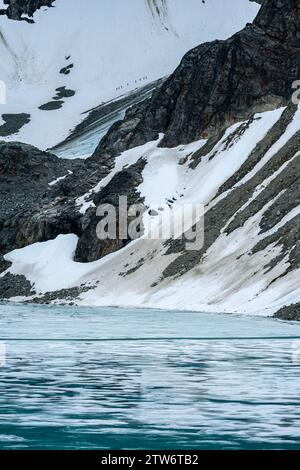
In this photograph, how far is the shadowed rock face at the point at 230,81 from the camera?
289ft

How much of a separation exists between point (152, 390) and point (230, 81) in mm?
Result: 73622

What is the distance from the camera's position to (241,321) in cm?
4388

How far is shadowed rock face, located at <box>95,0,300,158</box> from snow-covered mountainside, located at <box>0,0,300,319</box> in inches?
5.1

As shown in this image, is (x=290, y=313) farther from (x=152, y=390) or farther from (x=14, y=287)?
(x=14, y=287)

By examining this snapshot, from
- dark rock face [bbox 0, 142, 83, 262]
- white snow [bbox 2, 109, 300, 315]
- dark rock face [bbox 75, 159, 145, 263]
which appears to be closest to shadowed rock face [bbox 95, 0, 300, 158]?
white snow [bbox 2, 109, 300, 315]

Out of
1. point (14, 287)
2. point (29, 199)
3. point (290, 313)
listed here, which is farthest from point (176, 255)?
point (29, 199)

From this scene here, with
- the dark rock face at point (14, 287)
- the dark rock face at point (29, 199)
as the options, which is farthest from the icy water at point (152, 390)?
the dark rock face at point (29, 199)

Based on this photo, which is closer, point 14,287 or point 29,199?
point 14,287

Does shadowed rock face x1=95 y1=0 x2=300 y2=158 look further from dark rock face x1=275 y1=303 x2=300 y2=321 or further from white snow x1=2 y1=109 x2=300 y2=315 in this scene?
dark rock face x1=275 y1=303 x2=300 y2=321

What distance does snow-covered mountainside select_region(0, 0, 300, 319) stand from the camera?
190 feet

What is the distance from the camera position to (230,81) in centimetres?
9006

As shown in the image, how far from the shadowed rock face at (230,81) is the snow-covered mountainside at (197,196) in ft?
0.42

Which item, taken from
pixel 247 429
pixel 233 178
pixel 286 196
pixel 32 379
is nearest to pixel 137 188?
pixel 233 178

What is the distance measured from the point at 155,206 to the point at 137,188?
408cm
